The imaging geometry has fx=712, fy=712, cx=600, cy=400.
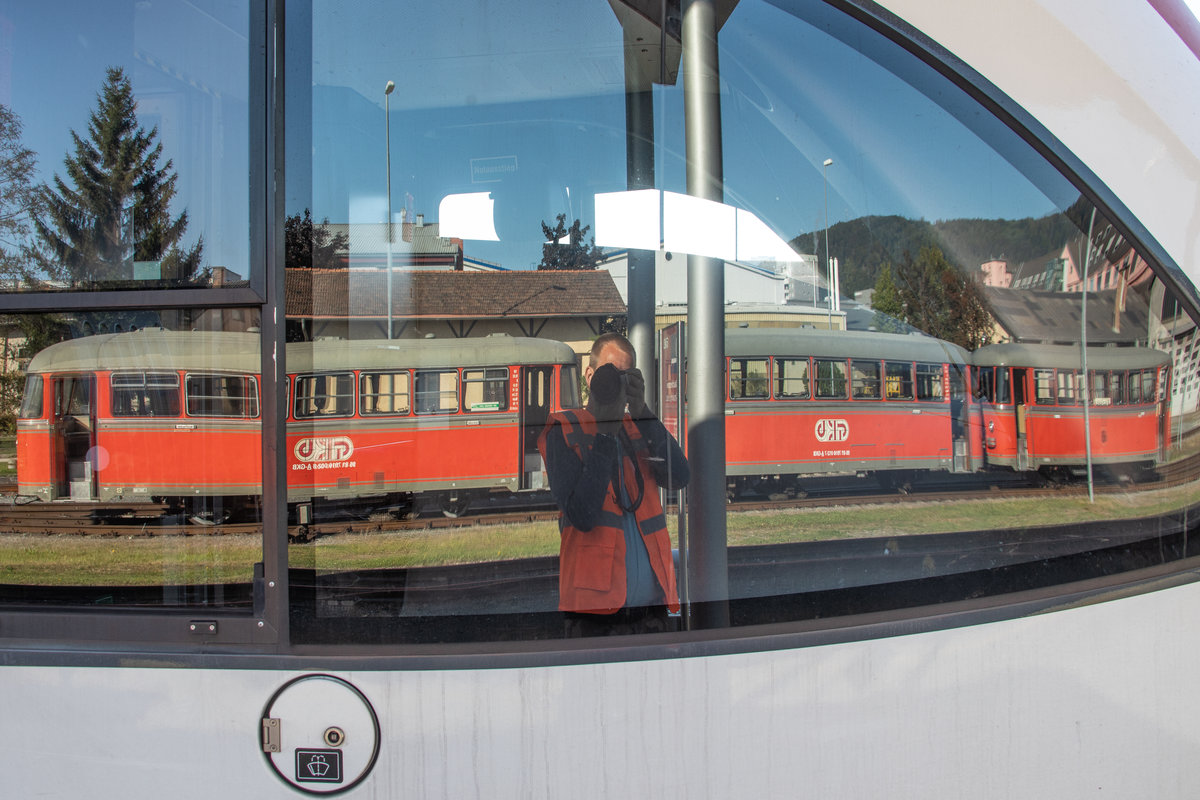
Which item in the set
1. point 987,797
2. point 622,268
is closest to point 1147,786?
point 987,797

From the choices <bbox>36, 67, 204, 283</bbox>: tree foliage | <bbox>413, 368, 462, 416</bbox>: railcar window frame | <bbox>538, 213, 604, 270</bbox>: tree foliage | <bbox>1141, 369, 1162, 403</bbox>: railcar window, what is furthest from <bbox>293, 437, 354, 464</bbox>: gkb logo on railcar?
<bbox>1141, 369, 1162, 403</bbox>: railcar window

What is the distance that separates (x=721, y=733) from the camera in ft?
3.89

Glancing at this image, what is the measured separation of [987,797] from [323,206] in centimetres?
166

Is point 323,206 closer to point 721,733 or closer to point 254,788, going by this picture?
point 254,788

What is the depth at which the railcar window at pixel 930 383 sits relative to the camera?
5.47ft

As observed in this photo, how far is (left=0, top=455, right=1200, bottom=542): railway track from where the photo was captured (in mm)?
1278

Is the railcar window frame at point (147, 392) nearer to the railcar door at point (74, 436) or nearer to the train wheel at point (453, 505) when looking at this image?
the railcar door at point (74, 436)

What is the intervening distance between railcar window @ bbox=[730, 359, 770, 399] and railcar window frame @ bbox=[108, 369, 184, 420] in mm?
1159

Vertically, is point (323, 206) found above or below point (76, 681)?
above

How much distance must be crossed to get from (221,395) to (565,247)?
746 mm

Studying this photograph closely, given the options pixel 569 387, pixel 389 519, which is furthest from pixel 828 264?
pixel 389 519

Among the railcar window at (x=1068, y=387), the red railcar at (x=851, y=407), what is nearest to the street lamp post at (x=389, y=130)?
the red railcar at (x=851, y=407)

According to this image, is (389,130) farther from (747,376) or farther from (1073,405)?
(1073,405)

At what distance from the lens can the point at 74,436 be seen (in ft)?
4.23
